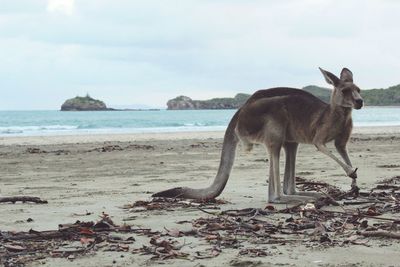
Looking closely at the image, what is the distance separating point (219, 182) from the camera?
240 inches

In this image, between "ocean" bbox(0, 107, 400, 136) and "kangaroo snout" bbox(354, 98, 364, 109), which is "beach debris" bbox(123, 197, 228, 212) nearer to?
"kangaroo snout" bbox(354, 98, 364, 109)

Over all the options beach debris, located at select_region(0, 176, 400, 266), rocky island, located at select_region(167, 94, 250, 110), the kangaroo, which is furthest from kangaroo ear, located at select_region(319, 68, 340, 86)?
rocky island, located at select_region(167, 94, 250, 110)

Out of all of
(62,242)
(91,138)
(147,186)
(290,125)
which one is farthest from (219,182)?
(91,138)

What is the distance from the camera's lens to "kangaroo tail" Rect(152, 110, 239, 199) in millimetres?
5938

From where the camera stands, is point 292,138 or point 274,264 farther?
point 292,138

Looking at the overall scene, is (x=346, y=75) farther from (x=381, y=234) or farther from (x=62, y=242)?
(x=62, y=242)

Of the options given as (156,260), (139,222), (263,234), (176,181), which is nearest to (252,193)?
(176,181)

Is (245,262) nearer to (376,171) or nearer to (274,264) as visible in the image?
(274,264)

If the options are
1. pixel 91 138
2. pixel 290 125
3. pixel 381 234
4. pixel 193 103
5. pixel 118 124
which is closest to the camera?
pixel 381 234

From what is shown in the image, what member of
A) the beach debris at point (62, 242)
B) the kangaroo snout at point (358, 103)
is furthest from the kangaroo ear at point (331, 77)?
the beach debris at point (62, 242)

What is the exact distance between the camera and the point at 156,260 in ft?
11.8

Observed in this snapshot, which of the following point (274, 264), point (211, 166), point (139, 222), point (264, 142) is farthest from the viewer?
point (211, 166)

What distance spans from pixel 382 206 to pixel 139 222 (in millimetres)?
2090

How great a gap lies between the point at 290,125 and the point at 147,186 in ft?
7.83
